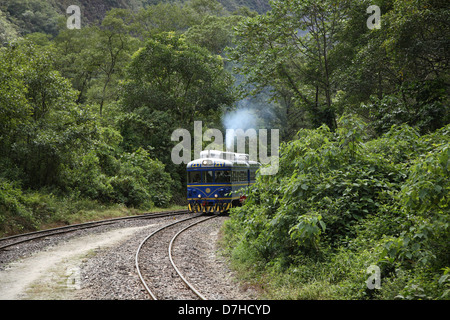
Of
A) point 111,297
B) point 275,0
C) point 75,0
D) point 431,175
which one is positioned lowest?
point 111,297

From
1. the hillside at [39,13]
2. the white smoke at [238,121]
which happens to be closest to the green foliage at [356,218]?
the white smoke at [238,121]

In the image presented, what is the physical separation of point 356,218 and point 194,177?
1333 cm

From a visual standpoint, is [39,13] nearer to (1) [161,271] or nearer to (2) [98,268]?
(2) [98,268]

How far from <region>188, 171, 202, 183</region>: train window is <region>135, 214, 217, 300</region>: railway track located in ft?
20.2

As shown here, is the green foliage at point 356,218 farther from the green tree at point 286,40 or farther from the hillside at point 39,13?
the hillside at point 39,13

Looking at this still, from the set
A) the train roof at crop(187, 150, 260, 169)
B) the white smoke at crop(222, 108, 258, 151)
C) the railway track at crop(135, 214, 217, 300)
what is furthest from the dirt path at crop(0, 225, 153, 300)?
the white smoke at crop(222, 108, 258, 151)

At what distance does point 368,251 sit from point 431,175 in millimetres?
1912

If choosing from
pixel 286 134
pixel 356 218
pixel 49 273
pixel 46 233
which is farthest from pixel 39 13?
pixel 356 218

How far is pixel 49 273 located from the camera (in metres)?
9.00
